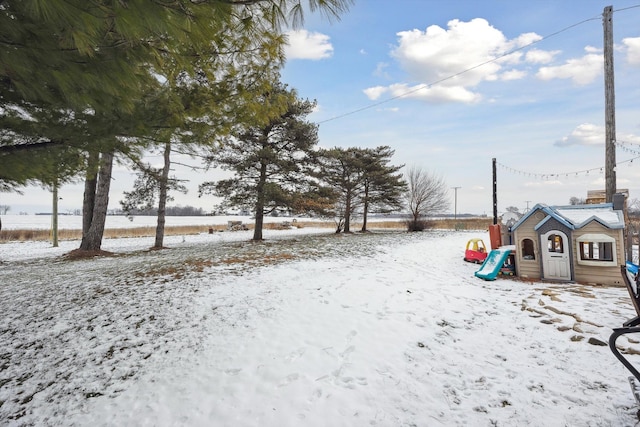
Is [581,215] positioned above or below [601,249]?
above

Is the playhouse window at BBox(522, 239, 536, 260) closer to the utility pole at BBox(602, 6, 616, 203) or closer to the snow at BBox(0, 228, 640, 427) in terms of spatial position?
the snow at BBox(0, 228, 640, 427)

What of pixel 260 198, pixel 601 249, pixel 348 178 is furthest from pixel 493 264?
pixel 348 178

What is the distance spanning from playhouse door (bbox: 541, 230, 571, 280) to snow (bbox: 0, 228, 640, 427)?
49 centimetres

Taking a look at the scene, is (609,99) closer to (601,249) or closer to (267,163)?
(601,249)

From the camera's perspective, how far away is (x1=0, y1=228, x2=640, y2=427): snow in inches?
108

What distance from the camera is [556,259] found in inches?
286

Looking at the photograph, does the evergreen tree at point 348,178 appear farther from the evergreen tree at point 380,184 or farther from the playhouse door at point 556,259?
the playhouse door at point 556,259

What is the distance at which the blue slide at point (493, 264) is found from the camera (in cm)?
770

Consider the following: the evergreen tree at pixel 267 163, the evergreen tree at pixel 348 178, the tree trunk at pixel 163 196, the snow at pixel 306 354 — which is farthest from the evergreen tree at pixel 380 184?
the snow at pixel 306 354

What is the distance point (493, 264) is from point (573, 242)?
1853mm

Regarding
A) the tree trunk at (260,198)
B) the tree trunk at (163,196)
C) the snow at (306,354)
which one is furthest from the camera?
the tree trunk at (260,198)

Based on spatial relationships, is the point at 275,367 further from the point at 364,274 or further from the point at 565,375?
the point at 364,274

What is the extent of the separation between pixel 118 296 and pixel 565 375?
7.10 meters

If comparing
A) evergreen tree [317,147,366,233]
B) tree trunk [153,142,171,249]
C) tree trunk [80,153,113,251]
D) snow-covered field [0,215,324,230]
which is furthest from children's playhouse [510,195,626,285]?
snow-covered field [0,215,324,230]
